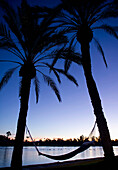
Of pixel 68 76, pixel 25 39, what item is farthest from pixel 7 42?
pixel 68 76

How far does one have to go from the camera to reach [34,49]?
718 centimetres

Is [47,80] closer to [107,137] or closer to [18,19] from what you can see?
[18,19]

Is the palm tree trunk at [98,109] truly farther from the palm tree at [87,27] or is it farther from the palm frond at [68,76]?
the palm frond at [68,76]

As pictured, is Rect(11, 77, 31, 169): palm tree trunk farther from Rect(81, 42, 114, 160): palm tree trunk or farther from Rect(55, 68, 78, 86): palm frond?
Rect(81, 42, 114, 160): palm tree trunk

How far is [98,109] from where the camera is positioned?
508 cm

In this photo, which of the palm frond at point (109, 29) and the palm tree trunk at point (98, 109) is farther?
the palm frond at point (109, 29)

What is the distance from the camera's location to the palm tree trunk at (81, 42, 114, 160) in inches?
181

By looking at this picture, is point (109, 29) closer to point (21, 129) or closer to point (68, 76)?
point (68, 76)

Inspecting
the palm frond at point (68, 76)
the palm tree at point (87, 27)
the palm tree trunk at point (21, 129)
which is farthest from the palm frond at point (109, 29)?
the palm tree trunk at point (21, 129)

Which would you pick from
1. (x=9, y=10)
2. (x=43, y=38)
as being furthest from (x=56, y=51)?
(x=9, y=10)

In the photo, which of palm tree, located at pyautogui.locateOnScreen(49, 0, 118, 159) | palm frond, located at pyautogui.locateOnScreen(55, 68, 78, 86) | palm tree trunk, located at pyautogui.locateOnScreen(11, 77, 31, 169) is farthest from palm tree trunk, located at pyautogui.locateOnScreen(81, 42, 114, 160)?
palm tree trunk, located at pyautogui.locateOnScreen(11, 77, 31, 169)

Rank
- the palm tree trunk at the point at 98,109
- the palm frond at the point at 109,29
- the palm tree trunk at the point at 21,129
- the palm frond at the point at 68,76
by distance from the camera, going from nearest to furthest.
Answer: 1. the palm tree trunk at the point at 98,109
2. the palm tree trunk at the point at 21,129
3. the palm frond at the point at 109,29
4. the palm frond at the point at 68,76

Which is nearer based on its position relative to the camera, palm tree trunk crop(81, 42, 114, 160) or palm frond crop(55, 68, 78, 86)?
palm tree trunk crop(81, 42, 114, 160)

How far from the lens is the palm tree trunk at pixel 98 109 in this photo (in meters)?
4.60
